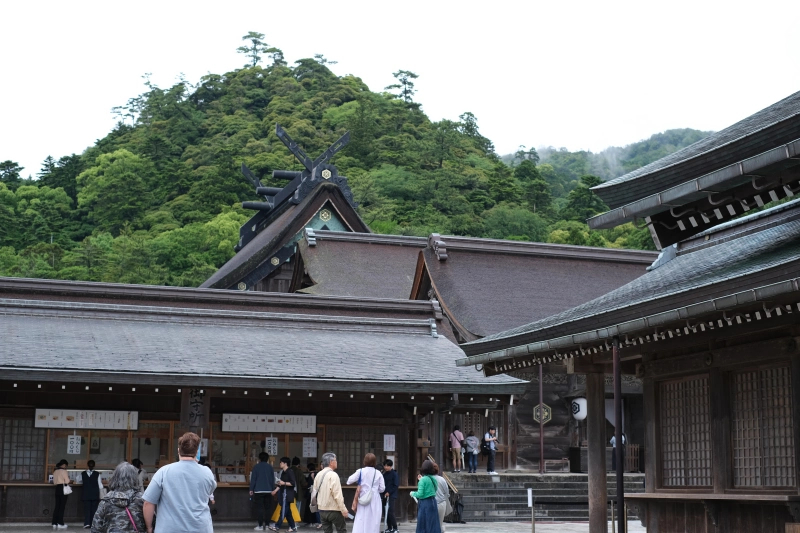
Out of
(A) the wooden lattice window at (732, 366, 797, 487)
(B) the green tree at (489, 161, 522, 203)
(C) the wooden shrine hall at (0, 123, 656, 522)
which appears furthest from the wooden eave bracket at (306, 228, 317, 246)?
(B) the green tree at (489, 161, 522, 203)

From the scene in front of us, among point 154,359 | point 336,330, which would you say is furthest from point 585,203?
point 154,359

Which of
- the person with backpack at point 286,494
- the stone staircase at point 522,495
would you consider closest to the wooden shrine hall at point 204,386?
the person with backpack at point 286,494

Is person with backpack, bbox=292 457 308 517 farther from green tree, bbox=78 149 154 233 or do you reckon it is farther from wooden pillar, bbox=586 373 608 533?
green tree, bbox=78 149 154 233

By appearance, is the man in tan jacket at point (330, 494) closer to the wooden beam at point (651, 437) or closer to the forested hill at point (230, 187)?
the wooden beam at point (651, 437)

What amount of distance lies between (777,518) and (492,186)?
5471 centimetres

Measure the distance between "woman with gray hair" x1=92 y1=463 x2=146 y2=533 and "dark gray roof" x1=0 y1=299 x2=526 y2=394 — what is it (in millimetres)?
9420

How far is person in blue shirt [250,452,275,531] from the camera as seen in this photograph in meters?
18.9

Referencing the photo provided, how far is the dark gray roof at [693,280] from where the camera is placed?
9.41 meters

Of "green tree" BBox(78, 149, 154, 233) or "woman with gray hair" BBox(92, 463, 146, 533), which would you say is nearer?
"woman with gray hair" BBox(92, 463, 146, 533)

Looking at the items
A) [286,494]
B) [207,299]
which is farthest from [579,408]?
Answer: [286,494]

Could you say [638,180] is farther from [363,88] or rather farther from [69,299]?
[363,88]

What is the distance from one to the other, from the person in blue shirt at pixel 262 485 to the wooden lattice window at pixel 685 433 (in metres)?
8.10

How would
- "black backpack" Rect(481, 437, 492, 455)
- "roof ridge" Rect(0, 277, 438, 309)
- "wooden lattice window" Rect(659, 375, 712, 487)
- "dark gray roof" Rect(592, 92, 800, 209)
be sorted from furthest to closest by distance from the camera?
1. "black backpack" Rect(481, 437, 492, 455)
2. "roof ridge" Rect(0, 277, 438, 309)
3. "wooden lattice window" Rect(659, 375, 712, 487)
4. "dark gray roof" Rect(592, 92, 800, 209)

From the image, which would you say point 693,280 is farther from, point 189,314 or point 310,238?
point 310,238
